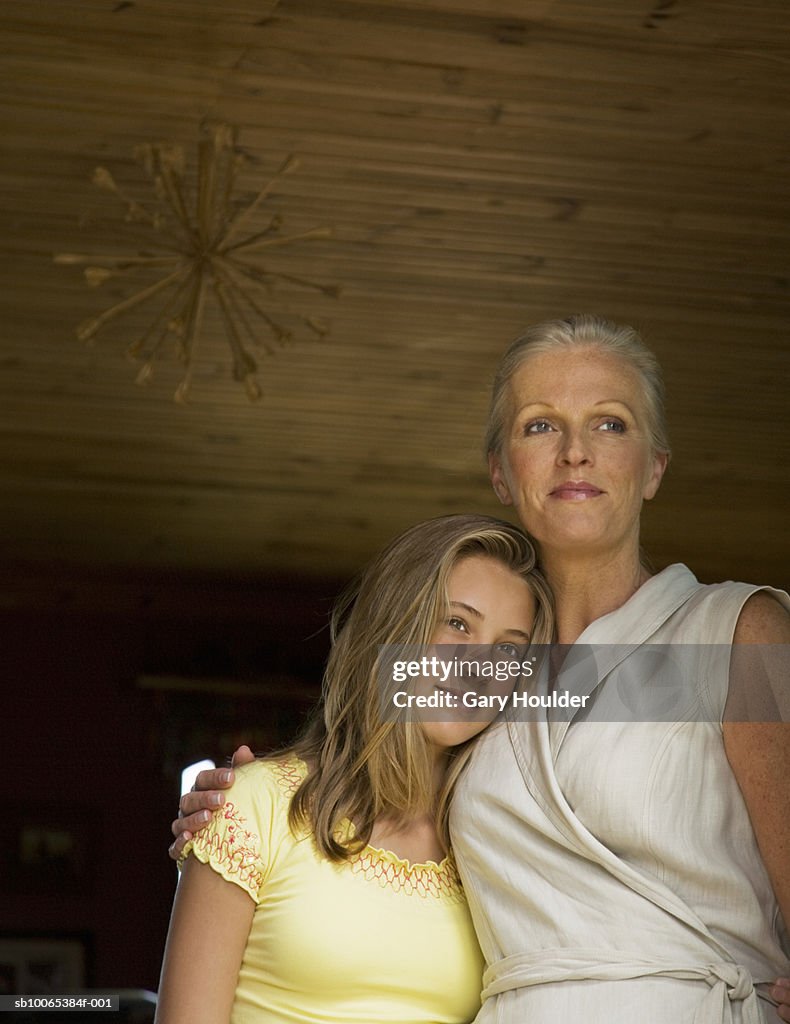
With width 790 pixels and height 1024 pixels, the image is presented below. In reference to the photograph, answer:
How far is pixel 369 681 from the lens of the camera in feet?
6.21

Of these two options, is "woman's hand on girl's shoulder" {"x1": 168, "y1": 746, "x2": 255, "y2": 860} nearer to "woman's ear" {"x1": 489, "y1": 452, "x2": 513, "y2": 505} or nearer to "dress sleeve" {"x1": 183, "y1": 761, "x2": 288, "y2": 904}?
"dress sleeve" {"x1": 183, "y1": 761, "x2": 288, "y2": 904}

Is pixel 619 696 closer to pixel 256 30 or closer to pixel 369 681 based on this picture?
pixel 369 681

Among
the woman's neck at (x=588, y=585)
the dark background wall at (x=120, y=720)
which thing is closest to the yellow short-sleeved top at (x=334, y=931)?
the woman's neck at (x=588, y=585)

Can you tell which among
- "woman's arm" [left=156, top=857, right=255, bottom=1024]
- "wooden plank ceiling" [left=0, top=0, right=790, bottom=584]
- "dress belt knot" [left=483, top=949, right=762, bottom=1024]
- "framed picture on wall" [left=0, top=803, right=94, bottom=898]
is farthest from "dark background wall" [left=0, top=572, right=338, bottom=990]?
"dress belt knot" [left=483, top=949, right=762, bottom=1024]

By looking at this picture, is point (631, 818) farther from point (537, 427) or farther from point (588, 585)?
point (537, 427)

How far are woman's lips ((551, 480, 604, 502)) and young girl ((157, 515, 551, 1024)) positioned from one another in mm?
123

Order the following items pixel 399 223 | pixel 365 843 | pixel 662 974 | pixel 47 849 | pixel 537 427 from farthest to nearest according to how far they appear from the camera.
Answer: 1. pixel 47 849
2. pixel 399 223
3. pixel 537 427
4. pixel 365 843
5. pixel 662 974

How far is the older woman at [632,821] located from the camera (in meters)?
1.60

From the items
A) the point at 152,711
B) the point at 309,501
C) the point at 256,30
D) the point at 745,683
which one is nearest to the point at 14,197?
the point at 256,30

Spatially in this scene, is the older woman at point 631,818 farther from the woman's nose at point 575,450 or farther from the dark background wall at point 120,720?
the dark background wall at point 120,720

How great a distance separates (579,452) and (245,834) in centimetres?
61

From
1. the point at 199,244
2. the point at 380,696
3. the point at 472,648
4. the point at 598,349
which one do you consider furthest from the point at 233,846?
the point at 199,244

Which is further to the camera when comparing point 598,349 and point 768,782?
point 598,349

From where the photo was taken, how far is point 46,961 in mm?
6730
